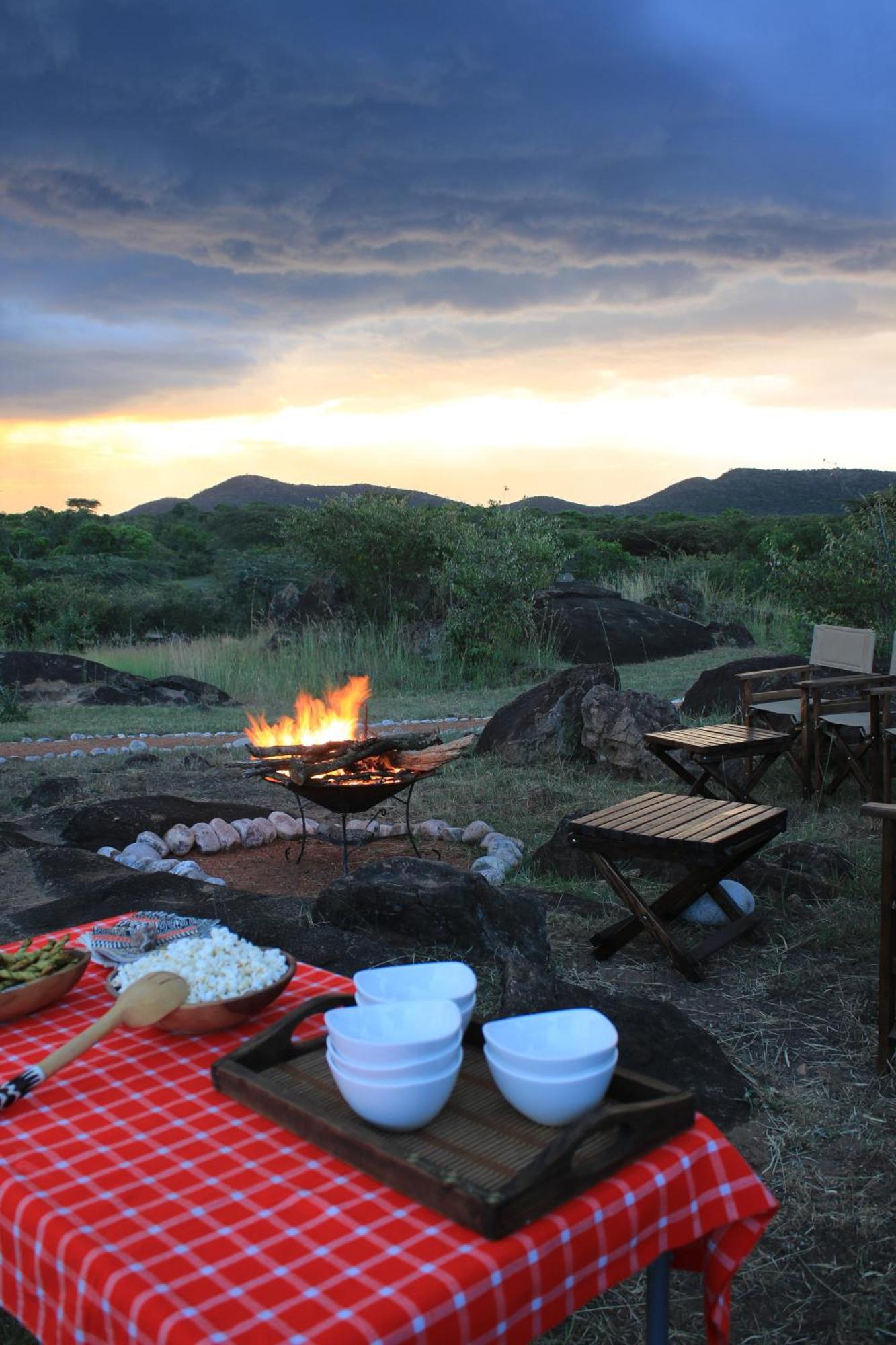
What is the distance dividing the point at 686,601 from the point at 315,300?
709cm

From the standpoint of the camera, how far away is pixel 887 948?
9.18 ft

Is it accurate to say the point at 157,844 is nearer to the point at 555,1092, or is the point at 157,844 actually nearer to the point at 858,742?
the point at 858,742

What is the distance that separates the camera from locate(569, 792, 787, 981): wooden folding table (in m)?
3.45

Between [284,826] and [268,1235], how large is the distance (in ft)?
15.4

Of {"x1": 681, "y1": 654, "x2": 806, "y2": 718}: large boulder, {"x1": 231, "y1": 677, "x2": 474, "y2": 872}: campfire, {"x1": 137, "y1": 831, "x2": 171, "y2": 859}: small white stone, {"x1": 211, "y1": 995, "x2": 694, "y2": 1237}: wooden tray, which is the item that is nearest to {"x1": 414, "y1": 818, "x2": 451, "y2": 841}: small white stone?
{"x1": 231, "y1": 677, "x2": 474, "y2": 872}: campfire

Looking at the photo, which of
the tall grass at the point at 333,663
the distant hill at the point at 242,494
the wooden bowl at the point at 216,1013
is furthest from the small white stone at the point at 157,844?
the distant hill at the point at 242,494

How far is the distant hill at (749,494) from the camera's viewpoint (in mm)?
36938

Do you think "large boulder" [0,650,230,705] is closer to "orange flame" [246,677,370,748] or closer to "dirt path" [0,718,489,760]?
"dirt path" [0,718,489,760]

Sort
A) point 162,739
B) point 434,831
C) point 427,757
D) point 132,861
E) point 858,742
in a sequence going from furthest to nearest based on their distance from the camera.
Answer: point 162,739, point 858,742, point 434,831, point 132,861, point 427,757

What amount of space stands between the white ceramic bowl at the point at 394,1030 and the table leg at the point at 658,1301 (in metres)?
0.37

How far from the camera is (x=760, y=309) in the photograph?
42.3 feet

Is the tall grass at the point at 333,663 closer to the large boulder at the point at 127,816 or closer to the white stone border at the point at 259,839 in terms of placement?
the large boulder at the point at 127,816

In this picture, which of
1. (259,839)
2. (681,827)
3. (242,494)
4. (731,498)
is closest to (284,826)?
(259,839)

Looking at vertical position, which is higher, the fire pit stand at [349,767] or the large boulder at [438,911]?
the fire pit stand at [349,767]
